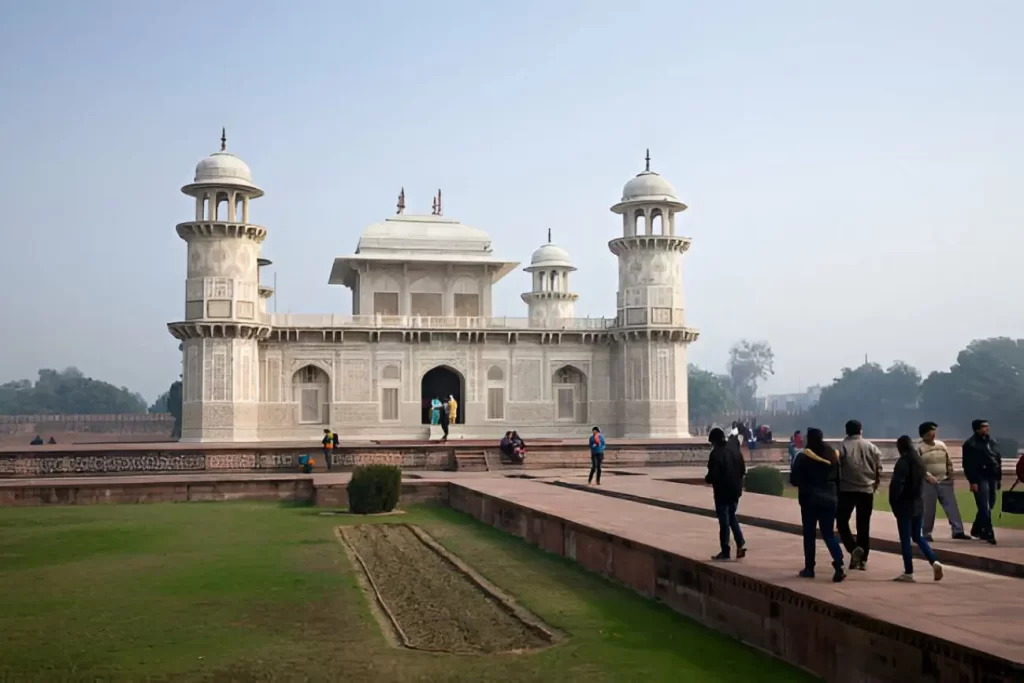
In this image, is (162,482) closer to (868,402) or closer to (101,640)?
(101,640)

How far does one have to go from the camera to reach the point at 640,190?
130 feet

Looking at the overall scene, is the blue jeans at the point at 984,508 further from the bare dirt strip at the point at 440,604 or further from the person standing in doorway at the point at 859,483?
the bare dirt strip at the point at 440,604

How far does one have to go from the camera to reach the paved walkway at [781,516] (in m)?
9.94

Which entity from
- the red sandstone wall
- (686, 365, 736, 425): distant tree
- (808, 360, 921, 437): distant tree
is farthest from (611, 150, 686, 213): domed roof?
(686, 365, 736, 425): distant tree

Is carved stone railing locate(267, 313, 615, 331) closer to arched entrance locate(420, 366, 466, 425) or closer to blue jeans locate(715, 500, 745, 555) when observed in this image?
arched entrance locate(420, 366, 466, 425)

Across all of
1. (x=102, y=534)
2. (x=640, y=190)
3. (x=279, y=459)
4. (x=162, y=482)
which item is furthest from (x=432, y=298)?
(x=102, y=534)

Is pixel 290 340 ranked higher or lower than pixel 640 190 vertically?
lower

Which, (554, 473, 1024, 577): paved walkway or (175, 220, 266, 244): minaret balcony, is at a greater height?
(175, 220, 266, 244): minaret balcony

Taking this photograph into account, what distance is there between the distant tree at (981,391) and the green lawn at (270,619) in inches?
2622

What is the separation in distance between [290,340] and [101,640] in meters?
30.5

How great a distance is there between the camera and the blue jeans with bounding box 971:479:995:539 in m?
10.8

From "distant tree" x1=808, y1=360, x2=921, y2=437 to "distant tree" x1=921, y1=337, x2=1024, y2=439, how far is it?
1706 cm

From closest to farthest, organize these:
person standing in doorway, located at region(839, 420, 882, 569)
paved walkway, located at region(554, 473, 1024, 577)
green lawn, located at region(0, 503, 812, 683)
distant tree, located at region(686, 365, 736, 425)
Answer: green lawn, located at region(0, 503, 812, 683) < person standing in doorway, located at region(839, 420, 882, 569) < paved walkway, located at region(554, 473, 1024, 577) < distant tree, located at region(686, 365, 736, 425)

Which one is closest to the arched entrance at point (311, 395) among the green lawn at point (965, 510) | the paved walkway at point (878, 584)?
the green lawn at point (965, 510)
